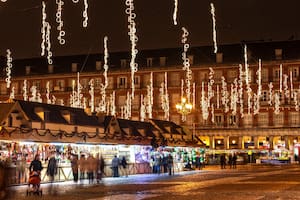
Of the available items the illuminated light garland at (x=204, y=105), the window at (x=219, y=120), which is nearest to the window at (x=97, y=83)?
the illuminated light garland at (x=204, y=105)

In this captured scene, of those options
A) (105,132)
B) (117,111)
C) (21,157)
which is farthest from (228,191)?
(117,111)

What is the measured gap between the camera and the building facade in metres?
74.4

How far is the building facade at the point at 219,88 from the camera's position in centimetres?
7444

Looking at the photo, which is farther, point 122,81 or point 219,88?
point 122,81

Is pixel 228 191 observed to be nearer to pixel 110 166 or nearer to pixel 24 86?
pixel 110 166

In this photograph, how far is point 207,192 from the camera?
69.6 feet

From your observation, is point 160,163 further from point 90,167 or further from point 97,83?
point 97,83

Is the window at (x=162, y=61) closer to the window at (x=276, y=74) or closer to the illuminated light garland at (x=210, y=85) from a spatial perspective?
the illuminated light garland at (x=210, y=85)

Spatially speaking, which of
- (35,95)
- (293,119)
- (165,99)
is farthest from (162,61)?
(293,119)

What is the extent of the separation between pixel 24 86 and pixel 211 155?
3165 centimetres

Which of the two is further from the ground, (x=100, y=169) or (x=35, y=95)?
(x=35, y=95)

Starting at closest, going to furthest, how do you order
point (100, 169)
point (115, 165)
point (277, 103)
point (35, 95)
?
point (100, 169) → point (115, 165) → point (277, 103) → point (35, 95)

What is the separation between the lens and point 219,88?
76.6 metres

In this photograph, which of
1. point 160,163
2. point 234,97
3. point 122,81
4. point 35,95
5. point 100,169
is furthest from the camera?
point 35,95
